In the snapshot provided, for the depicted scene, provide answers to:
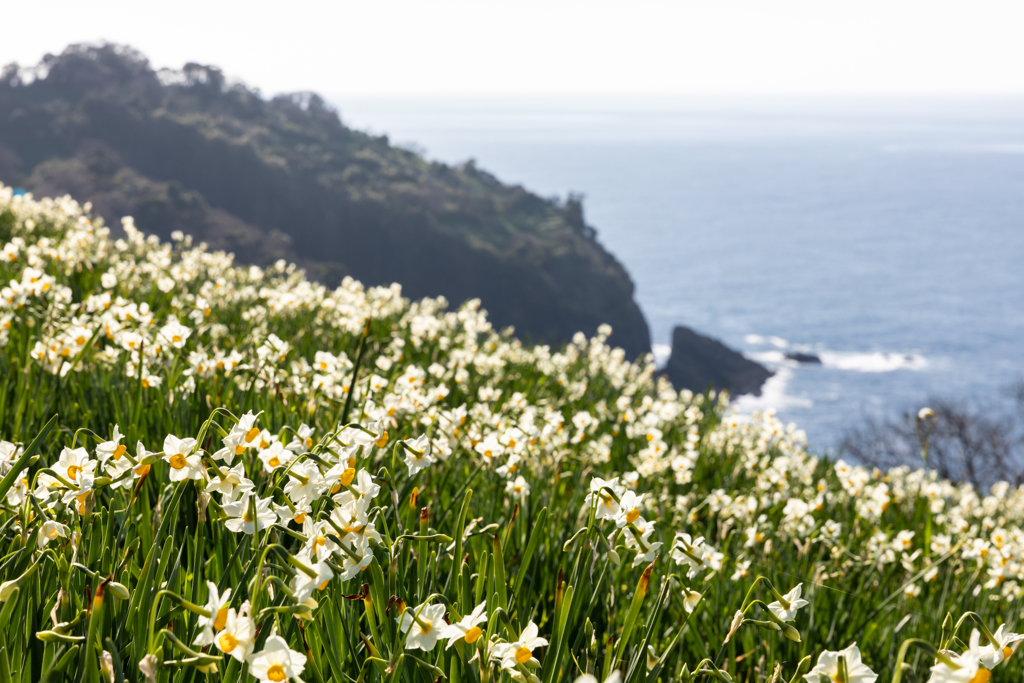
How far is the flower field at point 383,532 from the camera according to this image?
139cm

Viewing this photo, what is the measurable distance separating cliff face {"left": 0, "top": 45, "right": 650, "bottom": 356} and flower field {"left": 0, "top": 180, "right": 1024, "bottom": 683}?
5098 cm

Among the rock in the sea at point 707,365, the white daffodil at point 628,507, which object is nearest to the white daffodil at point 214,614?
the white daffodil at point 628,507

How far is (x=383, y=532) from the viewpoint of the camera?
210 centimetres

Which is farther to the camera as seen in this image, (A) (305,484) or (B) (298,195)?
(B) (298,195)

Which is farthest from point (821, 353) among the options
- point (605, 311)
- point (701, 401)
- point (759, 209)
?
point (759, 209)

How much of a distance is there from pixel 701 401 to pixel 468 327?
325cm

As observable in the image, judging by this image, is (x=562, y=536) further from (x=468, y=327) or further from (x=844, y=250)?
(x=844, y=250)

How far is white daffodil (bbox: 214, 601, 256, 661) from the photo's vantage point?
1.11 meters

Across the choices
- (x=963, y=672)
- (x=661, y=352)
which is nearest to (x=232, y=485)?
(x=963, y=672)

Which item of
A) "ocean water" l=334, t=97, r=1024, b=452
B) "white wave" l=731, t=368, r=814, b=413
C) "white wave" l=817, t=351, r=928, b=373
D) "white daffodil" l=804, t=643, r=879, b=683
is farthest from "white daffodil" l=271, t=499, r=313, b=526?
"white wave" l=817, t=351, r=928, b=373

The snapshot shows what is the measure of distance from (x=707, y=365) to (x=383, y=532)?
63311mm

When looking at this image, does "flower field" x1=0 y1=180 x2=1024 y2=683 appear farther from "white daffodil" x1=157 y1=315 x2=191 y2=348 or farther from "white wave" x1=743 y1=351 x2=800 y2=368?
"white wave" x1=743 y1=351 x2=800 y2=368

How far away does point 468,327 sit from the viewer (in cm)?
694

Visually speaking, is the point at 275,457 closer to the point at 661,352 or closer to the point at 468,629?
the point at 468,629
